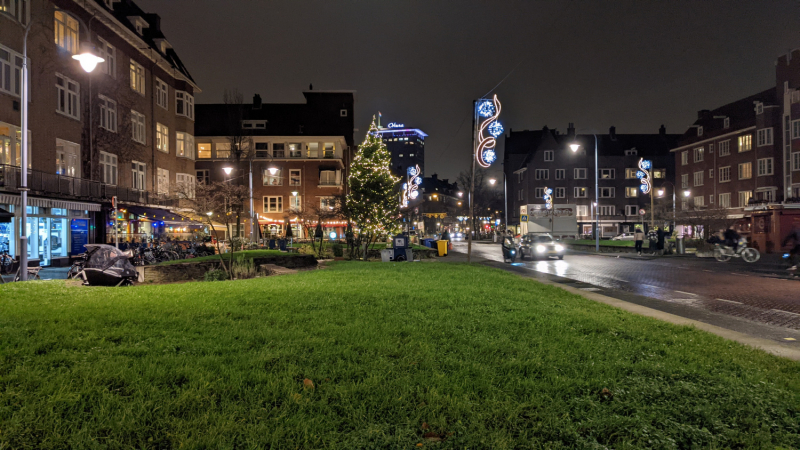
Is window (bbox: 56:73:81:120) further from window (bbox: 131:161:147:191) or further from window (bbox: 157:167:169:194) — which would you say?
window (bbox: 157:167:169:194)

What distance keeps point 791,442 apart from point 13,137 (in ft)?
96.0

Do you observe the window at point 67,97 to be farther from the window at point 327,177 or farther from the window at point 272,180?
the window at point 327,177

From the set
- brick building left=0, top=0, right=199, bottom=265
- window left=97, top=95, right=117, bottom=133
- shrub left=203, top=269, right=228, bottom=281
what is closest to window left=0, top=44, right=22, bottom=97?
brick building left=0, top=0, right=199, bottom=265

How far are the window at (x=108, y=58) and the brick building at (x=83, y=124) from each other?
63 mm

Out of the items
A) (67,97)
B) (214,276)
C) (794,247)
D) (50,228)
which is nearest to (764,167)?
(794,247)

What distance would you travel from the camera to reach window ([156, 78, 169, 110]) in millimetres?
38575

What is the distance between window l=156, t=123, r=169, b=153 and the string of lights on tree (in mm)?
17671

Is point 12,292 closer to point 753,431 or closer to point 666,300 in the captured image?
point 753,431

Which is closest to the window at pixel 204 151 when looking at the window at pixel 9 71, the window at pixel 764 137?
the window at pixel 9 71

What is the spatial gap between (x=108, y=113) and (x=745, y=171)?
58.4 metres

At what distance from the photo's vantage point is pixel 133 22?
36.0m

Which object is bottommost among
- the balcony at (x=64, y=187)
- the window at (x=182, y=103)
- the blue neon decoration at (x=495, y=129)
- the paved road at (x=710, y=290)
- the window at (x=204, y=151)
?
the paved road at (x=710, y=290)

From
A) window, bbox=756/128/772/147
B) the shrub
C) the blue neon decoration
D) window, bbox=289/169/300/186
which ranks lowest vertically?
the shrub

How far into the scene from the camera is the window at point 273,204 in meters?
61.5
